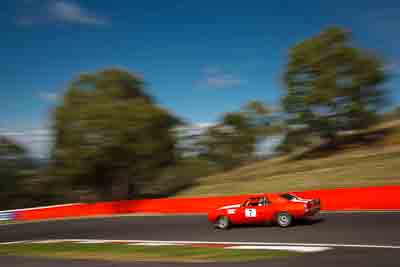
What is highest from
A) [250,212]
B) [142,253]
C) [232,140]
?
[232,140]

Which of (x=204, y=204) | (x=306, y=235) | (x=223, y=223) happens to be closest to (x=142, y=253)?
(x=306, y=235)

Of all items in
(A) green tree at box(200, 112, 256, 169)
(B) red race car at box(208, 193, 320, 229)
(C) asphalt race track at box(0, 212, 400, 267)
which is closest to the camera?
(C) asphalt race track at box(0, 212, 400, 267)

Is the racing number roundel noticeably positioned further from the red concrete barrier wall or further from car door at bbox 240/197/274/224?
the red concrete barrier wall

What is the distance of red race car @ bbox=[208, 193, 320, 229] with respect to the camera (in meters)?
15.3

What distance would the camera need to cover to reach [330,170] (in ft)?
111

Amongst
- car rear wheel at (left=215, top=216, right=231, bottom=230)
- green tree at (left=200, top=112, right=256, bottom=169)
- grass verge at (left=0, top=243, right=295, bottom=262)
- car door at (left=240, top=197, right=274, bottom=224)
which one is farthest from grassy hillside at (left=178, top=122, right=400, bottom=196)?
grass verge at (left=0, top=243, right=295, bottom=262)

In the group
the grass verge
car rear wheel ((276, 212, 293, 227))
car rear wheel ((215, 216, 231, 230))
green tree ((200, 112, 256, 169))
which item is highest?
green tree ((200, 112, 256, 169))

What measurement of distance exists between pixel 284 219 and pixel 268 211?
0.65 meters

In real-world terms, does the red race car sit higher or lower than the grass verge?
higher

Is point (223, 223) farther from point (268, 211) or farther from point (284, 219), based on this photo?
point (284, 219)

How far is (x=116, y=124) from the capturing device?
118 feet

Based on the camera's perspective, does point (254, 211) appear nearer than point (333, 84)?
Yes

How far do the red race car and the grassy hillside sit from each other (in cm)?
1280

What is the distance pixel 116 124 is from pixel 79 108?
3.99 meters
